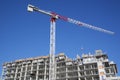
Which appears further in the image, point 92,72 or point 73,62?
point 73,62

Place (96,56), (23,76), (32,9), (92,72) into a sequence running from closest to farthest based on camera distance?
1. (32,9)
2. (92,72)
3. (96,56)
4. (23,76)

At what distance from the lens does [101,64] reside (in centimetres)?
10138

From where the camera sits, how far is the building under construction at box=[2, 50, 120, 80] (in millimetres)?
101062

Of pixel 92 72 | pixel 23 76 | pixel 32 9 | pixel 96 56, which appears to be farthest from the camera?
pixel 23 76

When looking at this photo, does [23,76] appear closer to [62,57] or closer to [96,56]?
[62,57]

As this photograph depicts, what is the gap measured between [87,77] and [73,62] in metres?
14.3

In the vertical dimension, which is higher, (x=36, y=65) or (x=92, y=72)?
(x=36, y=65)

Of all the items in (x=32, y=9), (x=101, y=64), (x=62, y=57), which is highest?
(x=32, y=9)

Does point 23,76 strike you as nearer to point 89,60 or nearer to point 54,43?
point 54,43

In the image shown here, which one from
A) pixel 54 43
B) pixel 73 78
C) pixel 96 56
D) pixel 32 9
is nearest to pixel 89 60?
pixel 96 56

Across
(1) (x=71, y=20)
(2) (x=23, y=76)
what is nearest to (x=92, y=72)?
(1) (x=71, y=20)

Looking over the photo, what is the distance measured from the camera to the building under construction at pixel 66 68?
101062 mm

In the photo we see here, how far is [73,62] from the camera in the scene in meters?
110

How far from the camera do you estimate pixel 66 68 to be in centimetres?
10944
